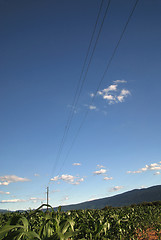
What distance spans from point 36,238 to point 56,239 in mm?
232

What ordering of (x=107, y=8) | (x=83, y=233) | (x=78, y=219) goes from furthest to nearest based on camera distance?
(x=107, y=8)
(x=78, y=219)
(x=83, y=233)

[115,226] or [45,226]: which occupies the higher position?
[45,226]

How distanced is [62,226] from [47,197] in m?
54.7

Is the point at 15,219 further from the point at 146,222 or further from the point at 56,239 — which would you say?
the point at 146,222

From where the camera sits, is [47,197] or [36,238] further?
[47,197]

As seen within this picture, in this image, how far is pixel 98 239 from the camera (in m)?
3.54

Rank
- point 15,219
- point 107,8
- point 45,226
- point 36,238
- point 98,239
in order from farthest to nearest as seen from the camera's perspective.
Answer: point 107,8
point 98,239
point 45,226
point 15,219
point 36,238

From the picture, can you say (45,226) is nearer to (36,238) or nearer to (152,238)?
(36,238)

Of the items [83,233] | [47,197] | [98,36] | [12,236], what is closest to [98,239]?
[83,233]

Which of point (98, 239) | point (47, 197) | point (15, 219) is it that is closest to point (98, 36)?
point (98, 239)

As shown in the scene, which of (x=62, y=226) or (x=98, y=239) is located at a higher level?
(x=62, y=226)

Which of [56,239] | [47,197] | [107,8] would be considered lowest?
[56,239]

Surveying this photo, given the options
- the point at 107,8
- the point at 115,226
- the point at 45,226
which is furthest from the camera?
the point at 107,8

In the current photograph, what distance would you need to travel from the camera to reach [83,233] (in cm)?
405
